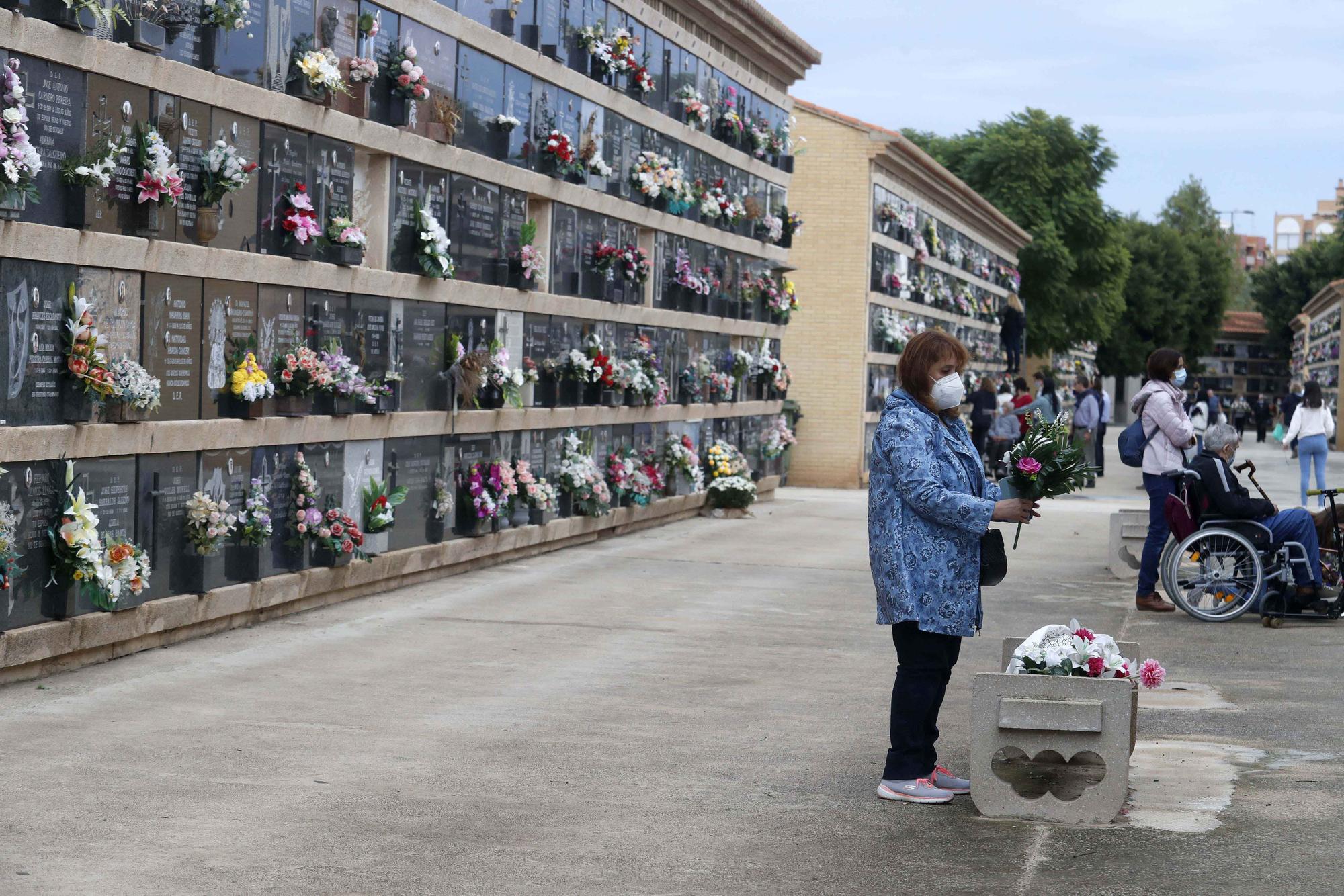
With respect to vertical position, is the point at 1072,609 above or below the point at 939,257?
below

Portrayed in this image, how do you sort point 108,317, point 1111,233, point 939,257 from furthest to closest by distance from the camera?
1. point 1111,233
2. point 939,257
3. point 108,317

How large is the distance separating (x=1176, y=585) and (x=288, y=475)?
6.01 metres

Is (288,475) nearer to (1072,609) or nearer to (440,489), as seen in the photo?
(440,489)

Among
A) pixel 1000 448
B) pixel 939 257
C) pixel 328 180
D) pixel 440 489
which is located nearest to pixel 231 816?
pixel 328 180

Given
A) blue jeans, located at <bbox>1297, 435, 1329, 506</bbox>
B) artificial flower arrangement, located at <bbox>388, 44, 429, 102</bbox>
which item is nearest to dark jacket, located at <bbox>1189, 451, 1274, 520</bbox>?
artificial flower arrangement, located at <bbox>388, 44, 429, 102</bbox>

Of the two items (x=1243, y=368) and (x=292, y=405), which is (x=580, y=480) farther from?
(x=1243, y=368)

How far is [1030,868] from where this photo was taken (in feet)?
17.8

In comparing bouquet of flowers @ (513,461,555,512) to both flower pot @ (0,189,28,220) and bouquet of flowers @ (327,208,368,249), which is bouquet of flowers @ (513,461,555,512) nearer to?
bouquet of flowers @ (327,208,368,249)

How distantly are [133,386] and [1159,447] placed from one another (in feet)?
22.7

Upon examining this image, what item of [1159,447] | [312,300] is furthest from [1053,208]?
[312,300]

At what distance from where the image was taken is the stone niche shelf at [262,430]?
8.31 metres

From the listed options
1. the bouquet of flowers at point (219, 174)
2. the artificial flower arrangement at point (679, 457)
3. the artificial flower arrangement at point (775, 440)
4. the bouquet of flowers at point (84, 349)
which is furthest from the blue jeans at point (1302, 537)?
the artificial flower arrangement at point (775, 440)

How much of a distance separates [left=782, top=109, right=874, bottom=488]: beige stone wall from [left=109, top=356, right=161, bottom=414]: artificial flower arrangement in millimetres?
18823

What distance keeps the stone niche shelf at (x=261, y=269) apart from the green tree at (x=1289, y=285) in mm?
68673
